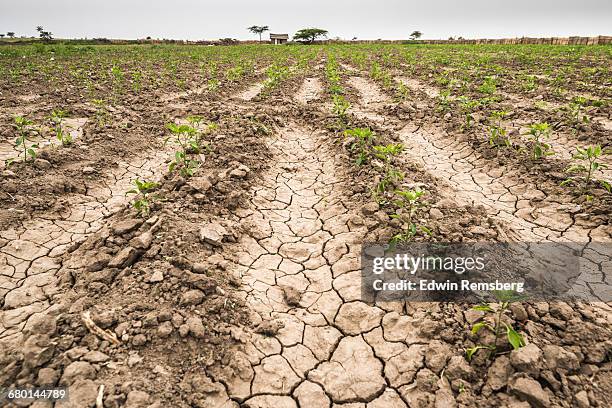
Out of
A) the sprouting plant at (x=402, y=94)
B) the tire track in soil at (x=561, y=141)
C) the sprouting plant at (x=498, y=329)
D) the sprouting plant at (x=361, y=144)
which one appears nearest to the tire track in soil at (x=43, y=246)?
the sprouting plant at (x=361, y=144)

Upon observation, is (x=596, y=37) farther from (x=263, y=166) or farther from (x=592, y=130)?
(x=263, y=166)

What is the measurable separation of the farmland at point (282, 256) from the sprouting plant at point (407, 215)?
21 millimetres

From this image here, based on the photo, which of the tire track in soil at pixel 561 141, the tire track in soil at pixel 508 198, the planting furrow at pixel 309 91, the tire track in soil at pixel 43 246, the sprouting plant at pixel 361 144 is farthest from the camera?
the planting furrow at pixel 309 91

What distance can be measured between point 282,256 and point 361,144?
2198mm

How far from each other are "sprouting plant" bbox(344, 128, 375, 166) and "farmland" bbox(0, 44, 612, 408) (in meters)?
0.04

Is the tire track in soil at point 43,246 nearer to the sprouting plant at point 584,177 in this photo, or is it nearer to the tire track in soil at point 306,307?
the tire track in soil at point 306,307

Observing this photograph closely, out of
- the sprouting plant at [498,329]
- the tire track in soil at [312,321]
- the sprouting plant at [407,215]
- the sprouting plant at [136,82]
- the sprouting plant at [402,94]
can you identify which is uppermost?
the sprouting plant at [136,82]

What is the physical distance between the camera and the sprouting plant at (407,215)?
280 cm

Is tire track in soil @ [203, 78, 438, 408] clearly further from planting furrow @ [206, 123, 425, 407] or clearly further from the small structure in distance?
the small structure in distance

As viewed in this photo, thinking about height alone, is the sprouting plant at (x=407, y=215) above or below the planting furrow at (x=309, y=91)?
below

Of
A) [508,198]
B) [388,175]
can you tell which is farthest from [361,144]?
[508,198]

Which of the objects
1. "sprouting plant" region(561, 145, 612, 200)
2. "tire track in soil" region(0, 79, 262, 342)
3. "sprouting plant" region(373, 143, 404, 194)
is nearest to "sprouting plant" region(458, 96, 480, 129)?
"sprouting plant" region(561, 145, 612, 200)

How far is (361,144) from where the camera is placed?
4.55 m

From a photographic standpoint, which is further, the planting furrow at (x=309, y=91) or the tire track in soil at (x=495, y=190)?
the planting furrow at (x=309, y=91)
